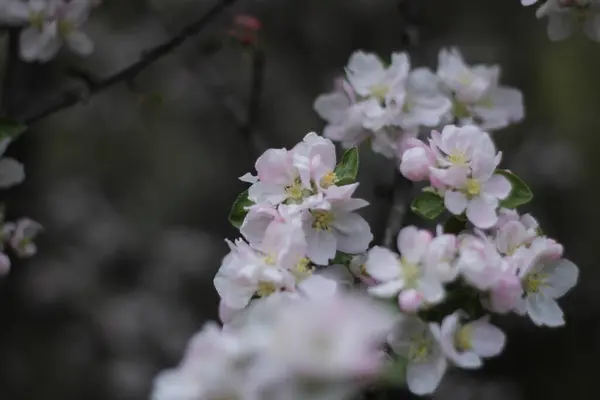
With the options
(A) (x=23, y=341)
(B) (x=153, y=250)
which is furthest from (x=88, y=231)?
(A) (x=23, y=341)

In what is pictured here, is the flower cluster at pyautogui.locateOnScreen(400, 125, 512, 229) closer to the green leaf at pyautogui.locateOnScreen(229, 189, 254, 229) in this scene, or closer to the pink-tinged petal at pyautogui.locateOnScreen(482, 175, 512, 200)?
the pink-tinged petal at pyautogui.locateOnScreen(482, 175, 512, 200)

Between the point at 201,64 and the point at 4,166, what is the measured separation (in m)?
0.66

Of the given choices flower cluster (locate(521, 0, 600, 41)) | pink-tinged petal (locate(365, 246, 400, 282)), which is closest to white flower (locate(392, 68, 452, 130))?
flower cluster (locate(521, 0, 600, 41))

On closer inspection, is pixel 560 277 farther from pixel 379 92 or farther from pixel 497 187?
pixel 379 92

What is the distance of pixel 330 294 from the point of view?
0.63m

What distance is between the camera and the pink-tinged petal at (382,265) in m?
0.77

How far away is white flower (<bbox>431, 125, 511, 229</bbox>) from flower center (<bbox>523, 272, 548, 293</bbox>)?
74 millimetres

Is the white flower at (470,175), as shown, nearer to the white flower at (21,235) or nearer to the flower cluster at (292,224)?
the flower cluster at (292,224)

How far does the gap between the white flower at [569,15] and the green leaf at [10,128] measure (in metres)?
0.73

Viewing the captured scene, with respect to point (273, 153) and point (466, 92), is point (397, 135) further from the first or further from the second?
point (273, 153)

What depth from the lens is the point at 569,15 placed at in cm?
116

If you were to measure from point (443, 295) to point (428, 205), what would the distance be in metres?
0.17

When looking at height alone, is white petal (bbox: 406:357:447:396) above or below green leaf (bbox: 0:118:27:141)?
above

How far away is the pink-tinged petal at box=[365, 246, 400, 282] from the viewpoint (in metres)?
0.77
